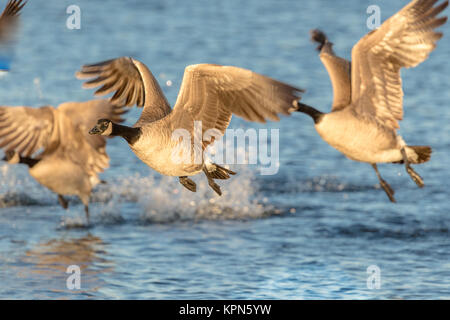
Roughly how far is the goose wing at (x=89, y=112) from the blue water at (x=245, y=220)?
5.17 feet

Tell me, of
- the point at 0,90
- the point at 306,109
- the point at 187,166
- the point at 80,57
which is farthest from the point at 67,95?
the point at 187,166

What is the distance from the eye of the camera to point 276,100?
663 cm

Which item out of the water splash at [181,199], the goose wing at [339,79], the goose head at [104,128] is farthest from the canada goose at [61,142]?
the goose head at [104,128]

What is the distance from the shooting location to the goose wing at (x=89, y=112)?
11492 millimetres

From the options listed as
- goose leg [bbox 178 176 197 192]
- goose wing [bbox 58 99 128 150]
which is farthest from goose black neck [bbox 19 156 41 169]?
goose leg [bbox 178 176 197 192]

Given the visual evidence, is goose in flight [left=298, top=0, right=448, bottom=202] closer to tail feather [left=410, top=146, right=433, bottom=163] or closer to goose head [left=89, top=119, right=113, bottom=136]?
tail feather [left=410, top=146, right=433, bottom=163]

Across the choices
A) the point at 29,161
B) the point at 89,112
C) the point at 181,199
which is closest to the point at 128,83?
the point at 89,112

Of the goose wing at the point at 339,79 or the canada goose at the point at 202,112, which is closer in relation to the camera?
the canada goose at the point at 202,112

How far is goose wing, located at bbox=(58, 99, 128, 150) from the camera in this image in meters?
11.5

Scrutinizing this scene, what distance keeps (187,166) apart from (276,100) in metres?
1.06

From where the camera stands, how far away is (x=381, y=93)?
355 inches

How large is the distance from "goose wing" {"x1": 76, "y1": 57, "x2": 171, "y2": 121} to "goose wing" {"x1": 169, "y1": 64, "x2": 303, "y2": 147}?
508 mm

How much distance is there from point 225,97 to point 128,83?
1512mm

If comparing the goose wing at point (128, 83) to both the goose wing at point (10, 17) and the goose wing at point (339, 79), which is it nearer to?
the goose wing at point (10, 17)
